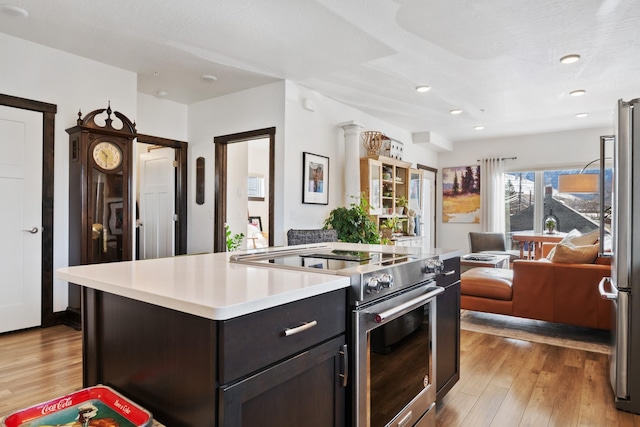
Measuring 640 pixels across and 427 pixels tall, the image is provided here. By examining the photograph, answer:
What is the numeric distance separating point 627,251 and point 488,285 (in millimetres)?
1719

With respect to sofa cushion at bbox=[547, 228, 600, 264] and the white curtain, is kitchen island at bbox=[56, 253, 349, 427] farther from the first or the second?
the white curtain

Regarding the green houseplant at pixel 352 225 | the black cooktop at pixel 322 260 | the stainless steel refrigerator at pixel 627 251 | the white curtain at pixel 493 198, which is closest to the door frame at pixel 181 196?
the green houseplant at pixel 352 225

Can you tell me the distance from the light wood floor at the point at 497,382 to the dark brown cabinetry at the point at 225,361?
1150 mm

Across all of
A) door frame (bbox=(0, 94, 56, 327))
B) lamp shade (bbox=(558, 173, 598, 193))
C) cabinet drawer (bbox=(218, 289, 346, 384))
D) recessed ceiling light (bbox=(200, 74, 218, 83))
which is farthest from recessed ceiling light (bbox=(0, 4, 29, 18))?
lamp shade (bbox=(558, 173, 598, 193))

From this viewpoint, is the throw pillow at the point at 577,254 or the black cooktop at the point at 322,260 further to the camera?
the throw pillow at the point at 577,254

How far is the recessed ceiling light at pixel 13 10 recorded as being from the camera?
9.10 feet

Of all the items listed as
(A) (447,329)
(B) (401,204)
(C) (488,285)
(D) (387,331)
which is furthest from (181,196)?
(D) (387,331)

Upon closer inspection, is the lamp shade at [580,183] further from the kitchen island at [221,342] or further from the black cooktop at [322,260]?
the kitchen island at [221,342]

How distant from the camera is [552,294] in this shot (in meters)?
3.36

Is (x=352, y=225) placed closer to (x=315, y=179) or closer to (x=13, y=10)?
(x=315, y=179)

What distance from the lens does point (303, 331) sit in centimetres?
112

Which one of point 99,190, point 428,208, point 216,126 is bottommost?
point 428,208

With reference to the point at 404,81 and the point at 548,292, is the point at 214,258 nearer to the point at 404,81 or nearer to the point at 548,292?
the point at 548,292

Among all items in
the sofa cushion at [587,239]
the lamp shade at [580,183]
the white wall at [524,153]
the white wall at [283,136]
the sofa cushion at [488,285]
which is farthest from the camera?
the white wall at [524,153]
